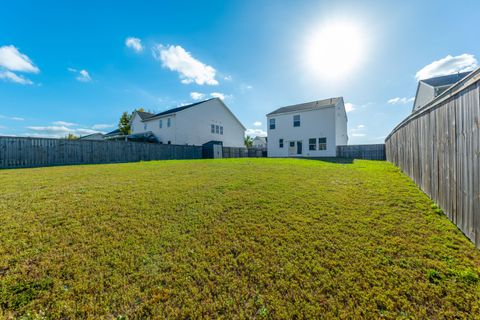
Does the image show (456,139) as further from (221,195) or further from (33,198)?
(33,198)

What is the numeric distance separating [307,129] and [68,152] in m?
20.2

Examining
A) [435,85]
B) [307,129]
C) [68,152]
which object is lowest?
[68,152]

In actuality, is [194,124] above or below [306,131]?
above

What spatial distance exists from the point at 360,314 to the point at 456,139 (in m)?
2.91

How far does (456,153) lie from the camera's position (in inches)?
111

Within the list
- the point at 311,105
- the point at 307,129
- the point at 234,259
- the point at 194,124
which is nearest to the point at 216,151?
the point at 194,124

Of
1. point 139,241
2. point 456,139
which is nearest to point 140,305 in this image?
point 139,241

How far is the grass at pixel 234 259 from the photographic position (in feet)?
5.87

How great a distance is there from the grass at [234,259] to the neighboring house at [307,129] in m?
15.9

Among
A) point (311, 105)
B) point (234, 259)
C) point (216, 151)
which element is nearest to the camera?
point (234, 259)

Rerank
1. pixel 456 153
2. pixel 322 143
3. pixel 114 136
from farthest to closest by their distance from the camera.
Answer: pixel 114 136 < pixel 322 143 < pixel 456 153

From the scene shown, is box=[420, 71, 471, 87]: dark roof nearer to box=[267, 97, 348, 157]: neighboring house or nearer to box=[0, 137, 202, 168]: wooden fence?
box=[267, 97, 348, 157]: neighboring house

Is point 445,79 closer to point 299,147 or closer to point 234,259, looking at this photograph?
point 299,147

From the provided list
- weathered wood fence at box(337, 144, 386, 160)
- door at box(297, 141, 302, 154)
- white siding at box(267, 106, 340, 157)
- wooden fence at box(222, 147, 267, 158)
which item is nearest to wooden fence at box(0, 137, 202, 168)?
wooden fence at box(222, 147, 267, 158)
